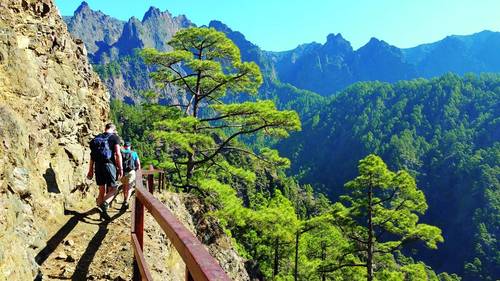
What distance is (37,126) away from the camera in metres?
8.55

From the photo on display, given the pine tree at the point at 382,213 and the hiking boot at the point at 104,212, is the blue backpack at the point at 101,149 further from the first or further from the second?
the pine tree at the point at 382,213

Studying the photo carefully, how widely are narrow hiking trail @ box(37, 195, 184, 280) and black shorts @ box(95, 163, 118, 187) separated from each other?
1.98ft

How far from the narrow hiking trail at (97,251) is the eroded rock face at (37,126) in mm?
269

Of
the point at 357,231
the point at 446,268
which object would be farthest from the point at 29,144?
the point at 446,268

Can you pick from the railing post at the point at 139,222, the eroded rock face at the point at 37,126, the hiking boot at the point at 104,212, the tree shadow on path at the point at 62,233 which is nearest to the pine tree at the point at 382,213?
the eroded rock face at the point at 37,126

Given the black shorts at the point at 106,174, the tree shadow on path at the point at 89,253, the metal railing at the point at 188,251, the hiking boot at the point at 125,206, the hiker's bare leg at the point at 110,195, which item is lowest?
the tree shadow on path at the point at 89,253

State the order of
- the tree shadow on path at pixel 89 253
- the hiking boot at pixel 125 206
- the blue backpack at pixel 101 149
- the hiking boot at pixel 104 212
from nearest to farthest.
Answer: the tree shadow on path at pixel 89 253 → the hiking boot at pixel 104 212 → the blue backpack at pixel 101 149 → the hiking boot at pixel 125 206

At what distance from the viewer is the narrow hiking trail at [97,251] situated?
6.44 m

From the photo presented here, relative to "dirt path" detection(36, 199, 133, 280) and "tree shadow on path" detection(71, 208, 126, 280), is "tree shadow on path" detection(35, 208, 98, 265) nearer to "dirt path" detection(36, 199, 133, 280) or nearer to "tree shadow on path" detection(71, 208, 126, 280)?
"dirt path" detection(36, 199, 133, 280)

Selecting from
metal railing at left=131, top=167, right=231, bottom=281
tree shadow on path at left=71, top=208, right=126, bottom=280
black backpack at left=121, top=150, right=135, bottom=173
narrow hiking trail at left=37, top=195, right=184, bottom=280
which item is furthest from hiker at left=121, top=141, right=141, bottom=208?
metal railing at left=131, top=167, right=231, bottom=281

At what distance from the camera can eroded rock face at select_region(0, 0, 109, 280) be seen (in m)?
5.80

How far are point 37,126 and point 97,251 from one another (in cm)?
298

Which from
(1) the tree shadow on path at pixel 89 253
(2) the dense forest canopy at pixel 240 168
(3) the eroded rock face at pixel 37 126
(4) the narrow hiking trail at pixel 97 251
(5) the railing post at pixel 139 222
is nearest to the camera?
(5) the railing post at pixel 139 222

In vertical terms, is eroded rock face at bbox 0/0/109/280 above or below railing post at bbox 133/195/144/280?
above
